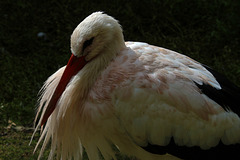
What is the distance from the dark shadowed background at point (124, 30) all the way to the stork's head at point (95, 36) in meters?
1.95

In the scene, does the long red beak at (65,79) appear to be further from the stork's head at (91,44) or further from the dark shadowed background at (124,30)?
the dark shadowed background at (124,30)

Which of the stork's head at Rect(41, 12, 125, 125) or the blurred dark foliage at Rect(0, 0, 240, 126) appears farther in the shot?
the blurred dark foliage at Rect(0, 0, 240, 126)

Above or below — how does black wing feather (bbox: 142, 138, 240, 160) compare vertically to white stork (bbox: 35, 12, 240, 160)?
below

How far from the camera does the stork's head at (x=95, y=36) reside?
296 centimetres

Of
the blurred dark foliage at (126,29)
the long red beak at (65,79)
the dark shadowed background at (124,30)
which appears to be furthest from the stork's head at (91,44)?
the blurred dark foliage at (126,29)

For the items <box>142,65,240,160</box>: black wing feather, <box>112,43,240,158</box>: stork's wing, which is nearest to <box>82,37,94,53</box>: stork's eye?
<box>112,43,240,158</box>: stork's wing

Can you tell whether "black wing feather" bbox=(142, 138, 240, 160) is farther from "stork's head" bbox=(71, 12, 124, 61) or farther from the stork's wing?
"stork's head" bbox=(71, 12, 124, 61)

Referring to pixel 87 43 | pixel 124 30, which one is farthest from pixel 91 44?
pixel 124 30

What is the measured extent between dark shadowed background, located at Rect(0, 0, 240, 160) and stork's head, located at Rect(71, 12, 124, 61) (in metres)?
1.95

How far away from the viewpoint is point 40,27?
5.90 m

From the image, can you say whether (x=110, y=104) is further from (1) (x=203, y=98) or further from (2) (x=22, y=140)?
(2) (x=22, y=140)

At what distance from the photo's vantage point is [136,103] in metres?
2.93

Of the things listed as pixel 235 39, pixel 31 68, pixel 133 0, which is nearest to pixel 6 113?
pixel 31 68

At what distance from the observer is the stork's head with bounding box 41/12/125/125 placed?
9.73 ft
